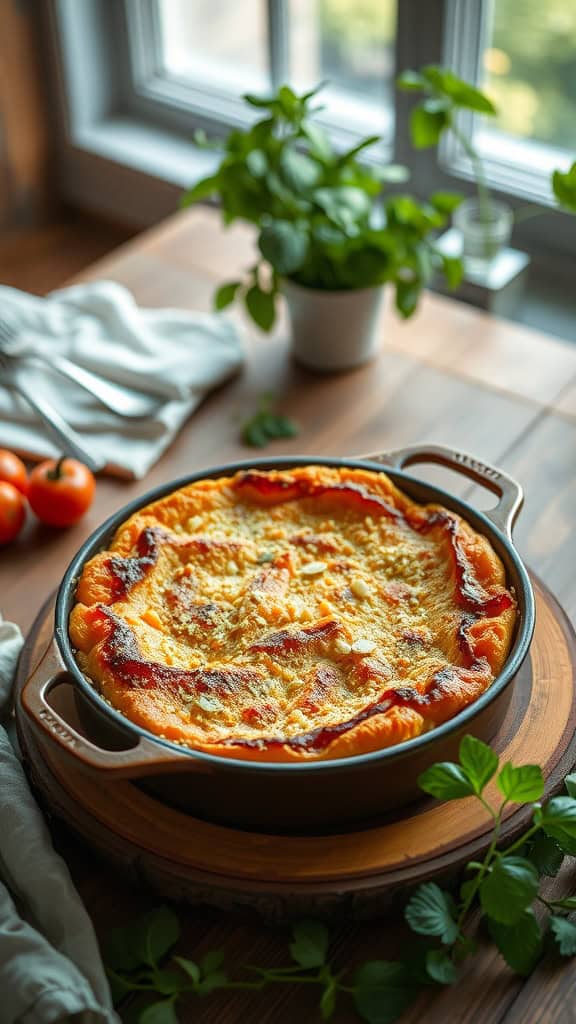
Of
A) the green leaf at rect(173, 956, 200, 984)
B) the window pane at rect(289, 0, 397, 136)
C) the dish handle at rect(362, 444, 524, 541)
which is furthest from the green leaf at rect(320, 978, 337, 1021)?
the window pane at rect(289, 0, 397, 136)

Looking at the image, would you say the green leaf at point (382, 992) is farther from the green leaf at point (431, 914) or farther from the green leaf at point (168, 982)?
the green leaf at point (168, 982)

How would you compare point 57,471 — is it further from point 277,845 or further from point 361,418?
point 277,845

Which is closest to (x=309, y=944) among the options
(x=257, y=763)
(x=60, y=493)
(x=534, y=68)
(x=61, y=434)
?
(x=257, y=763)

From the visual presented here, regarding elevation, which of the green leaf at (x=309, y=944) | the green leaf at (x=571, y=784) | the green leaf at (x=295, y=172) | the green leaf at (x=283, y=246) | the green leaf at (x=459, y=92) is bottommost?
the green leaf at (x=309, y=944)

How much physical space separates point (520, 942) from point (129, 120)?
7.70 ft

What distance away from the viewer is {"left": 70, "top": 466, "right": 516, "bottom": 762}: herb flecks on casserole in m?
1.04

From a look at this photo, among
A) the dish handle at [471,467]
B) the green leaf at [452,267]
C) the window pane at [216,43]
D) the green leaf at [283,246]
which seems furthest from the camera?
the window pane at [216,43]

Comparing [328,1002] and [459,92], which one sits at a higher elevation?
[459,92]

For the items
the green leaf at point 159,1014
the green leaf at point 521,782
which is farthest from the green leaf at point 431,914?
the green leaf at point 159,1014

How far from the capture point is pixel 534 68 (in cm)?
221

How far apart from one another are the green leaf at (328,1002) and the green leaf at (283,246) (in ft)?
3.03

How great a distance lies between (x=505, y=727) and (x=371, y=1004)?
30 cm

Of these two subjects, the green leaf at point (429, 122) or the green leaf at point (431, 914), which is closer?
the green leaf at point (431, 914)

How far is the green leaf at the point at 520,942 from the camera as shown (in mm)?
981
